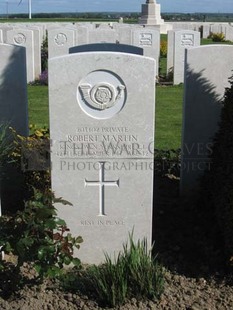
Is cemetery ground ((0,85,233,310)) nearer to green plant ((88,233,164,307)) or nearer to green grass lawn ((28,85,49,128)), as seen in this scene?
green plant ((88,233,164,307))

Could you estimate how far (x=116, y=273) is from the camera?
133 inches

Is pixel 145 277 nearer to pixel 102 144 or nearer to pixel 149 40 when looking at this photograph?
pixel 102 144

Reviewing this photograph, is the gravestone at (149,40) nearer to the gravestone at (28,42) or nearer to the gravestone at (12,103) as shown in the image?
the gravestone at (28,42)

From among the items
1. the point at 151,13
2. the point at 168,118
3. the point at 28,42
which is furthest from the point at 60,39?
the point at 151,13

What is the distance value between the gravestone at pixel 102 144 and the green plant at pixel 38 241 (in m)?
0.46

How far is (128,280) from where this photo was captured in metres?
3.43

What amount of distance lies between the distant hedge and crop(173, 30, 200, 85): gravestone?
27.5 feet

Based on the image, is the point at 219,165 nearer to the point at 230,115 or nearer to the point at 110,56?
the point at 230,115

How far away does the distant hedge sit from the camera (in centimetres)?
370

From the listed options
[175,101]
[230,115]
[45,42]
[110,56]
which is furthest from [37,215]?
[45,42]

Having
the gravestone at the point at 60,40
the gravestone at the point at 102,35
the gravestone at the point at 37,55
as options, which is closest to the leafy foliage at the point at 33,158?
the gravestone at the point at 60,40

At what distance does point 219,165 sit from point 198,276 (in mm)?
948

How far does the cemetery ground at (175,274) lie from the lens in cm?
341

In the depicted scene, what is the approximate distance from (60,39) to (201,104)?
8.45 metres
